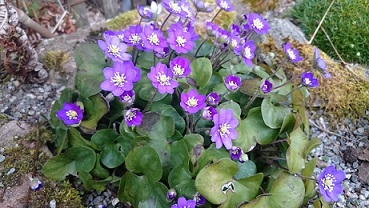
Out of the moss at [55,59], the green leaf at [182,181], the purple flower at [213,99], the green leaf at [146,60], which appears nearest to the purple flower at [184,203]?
A: the green leaf at [182,181]

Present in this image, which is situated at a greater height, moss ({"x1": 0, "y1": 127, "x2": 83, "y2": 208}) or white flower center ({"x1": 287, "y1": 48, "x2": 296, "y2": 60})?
white flower center ({"x1": 287, "y1": 48, "x2": 296, "y2": 60})

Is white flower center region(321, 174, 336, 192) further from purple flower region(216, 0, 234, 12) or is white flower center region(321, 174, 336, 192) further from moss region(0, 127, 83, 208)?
moss region(0, 127, 83, 208)

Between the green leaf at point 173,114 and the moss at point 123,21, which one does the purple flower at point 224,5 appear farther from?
the moss at point 123,21

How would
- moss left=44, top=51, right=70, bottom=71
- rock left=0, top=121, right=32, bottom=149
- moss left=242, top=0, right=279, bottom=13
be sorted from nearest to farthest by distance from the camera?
1. rock left=0, top=121, right=32, bottom=149
2. moss left=44, top=51, right=70, bottom=71
3. moss left=242, top=0, right=279, bottom=13

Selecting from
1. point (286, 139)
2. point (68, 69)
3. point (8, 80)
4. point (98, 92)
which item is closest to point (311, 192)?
point (286, 139)

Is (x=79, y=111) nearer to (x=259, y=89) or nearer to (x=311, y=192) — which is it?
(x=259, y=89)

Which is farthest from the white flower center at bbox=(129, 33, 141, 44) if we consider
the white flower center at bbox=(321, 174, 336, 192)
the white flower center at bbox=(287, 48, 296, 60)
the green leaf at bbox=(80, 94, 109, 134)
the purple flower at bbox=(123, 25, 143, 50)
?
the white flower center at bbox=(321, 174, 336, 192)
